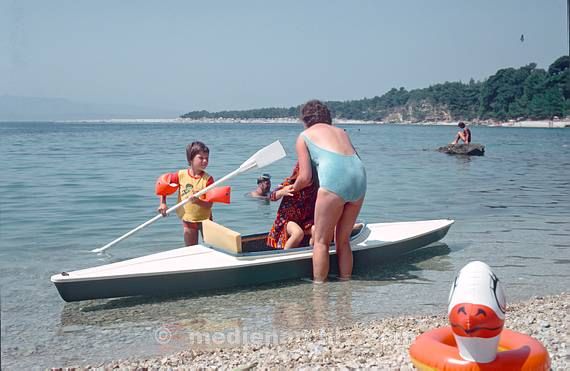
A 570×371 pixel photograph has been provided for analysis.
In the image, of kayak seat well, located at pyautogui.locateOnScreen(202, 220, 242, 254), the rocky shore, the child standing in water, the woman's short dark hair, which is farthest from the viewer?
the child standing in water

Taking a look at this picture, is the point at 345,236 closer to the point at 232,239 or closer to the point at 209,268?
the point at 232,239

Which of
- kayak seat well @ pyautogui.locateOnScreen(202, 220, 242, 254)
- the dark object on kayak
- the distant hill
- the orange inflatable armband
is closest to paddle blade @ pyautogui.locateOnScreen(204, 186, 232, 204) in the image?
kayak seat well @ pyautogui.locateOnScreen(202, 220, 242, 254)

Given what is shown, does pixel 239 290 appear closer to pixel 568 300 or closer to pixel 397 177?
pixel 568 300

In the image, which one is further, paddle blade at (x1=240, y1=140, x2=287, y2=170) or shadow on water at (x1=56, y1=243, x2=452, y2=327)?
paddle blade at (x1=240, y1=140, x2=287, y2=170)

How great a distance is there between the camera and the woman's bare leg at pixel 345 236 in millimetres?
6406

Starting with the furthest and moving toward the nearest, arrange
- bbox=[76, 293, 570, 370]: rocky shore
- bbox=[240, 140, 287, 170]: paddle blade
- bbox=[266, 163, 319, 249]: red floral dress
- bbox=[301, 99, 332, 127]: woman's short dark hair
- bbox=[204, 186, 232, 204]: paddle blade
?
bbox=[240, 140, 287, 170]: paddle blade
bbox=[204, 186, 232, 204]: paddle blade
bbox=[266, 163, 319, 249]: red floral dress
bbox=[301, 99, 332, 127]: woman's short dark hair
bbox=[76, 293, 570, 370]: rocky shore

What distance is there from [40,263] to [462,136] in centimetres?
2486

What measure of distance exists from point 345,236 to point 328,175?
0.81 m

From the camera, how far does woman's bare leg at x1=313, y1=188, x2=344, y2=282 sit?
6.18 meters

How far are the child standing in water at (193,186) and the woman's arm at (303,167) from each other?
120 centimetres

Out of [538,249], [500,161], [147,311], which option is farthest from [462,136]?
[147,311]

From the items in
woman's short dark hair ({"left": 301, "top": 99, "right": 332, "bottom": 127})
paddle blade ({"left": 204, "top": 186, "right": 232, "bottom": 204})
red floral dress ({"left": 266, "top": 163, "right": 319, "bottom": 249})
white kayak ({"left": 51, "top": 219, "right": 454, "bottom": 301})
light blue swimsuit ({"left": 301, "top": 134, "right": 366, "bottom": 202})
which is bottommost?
white kayak ({"left": 51, "top": 219, "right": 454, "bottom": 301})

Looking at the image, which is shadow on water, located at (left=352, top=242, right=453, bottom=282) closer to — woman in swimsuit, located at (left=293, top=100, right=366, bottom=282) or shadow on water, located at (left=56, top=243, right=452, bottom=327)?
shadow on water, located at (left=56, top=243, right=452, bottom=327)

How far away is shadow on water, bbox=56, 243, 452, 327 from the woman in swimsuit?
1.45ft
